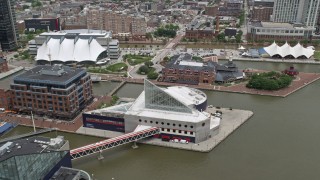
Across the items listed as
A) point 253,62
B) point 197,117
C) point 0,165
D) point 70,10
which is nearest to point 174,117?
point 197,117

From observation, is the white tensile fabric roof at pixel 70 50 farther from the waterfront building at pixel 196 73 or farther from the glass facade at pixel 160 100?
the glass facade at pixel 160 100

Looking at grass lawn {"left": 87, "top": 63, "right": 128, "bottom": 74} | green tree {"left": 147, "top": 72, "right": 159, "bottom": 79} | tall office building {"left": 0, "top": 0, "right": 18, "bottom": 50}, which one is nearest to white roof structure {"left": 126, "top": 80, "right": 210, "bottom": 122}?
green tree {"left": 147, "top": 72, "right": 159, "bottom": 79}

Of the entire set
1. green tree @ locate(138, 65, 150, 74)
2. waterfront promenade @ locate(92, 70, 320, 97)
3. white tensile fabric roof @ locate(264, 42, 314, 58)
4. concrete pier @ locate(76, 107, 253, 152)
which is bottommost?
concrete pier @ locate(76, 107, 253, 152)

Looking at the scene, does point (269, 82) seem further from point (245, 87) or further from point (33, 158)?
point (33, 158)

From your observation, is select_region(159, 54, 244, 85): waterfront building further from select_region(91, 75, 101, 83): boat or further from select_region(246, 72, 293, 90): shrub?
select_region(91, 75, 101, 83): boat

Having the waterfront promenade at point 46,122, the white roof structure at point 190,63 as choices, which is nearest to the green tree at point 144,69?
the white roof structure at point 190,63
